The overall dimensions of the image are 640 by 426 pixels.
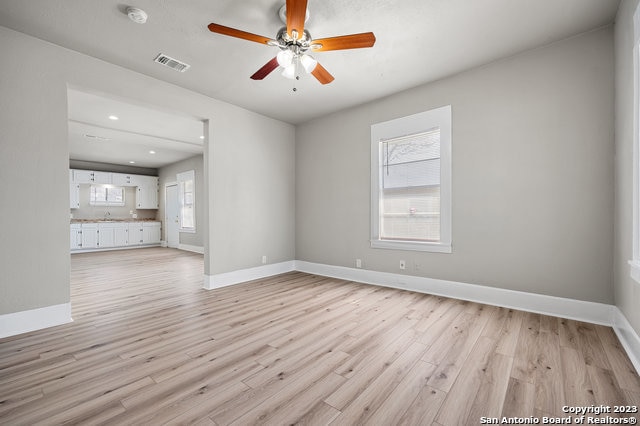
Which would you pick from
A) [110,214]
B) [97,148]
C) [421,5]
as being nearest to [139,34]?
[421,5]

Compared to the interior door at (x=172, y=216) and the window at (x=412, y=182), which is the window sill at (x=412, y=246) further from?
the interior door at (x=172, y=216)

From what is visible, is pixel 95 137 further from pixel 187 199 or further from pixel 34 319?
pixel 34 319

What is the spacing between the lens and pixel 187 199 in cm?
852

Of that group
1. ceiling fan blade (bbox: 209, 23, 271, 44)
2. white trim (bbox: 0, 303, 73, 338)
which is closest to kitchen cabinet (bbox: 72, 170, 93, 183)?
white trim (bbox: 0, 303, 73, 338)

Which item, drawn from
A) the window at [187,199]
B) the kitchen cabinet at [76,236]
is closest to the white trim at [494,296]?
the window at [187,199]

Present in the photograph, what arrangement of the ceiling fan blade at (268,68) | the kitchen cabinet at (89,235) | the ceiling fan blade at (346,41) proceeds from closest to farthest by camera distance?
1. the ceiling fan blade at (346,41)
2. the ceiling fan blade at (268,68)
3. the kitchen cabinet at (89,235)

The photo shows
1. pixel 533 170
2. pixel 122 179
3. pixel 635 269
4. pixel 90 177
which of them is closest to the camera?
pixel 635 269

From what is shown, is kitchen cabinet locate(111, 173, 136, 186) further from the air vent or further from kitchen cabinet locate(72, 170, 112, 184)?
the air vent

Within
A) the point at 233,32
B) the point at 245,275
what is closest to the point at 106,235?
the point at 245,275

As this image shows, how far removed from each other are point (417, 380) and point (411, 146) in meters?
3.04

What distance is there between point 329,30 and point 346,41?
581mm

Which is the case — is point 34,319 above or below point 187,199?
below

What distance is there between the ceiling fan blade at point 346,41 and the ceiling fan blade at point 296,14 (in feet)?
0.51

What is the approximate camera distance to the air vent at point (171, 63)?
2953 millimetres
